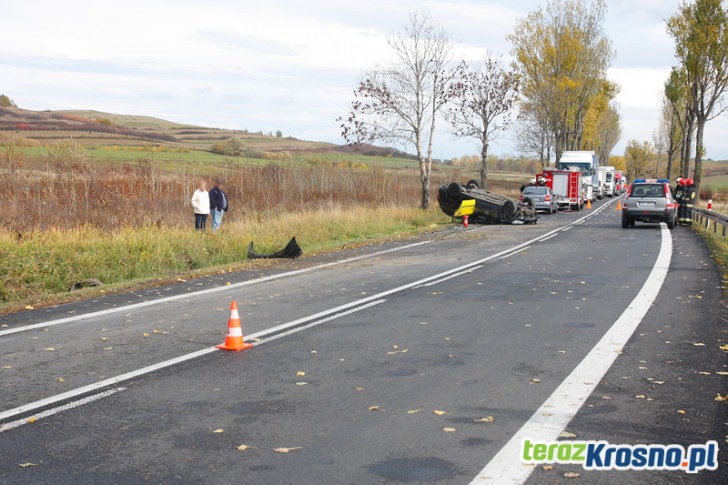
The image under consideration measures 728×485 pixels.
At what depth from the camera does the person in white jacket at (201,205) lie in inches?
761

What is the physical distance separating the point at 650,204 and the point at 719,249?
8.87 meters

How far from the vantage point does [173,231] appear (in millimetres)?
17875

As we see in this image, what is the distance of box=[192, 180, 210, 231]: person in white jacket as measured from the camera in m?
19.3

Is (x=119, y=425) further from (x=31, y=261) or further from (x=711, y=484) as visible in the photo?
(x=31, y=261)

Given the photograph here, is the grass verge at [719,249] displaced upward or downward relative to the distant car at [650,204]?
downward

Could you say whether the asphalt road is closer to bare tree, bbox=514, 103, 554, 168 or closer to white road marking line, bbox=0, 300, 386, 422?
white road marking line, bbox=0, 300, 386, 422

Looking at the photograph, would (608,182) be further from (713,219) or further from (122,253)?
(122,253)

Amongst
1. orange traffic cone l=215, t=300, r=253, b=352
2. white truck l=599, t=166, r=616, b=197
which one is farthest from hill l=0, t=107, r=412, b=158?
orange traffic cone l=215, t=300, r=253, b=352

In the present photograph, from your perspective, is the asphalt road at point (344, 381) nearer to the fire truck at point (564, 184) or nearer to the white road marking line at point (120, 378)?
the white road marking line at point (120, 378)

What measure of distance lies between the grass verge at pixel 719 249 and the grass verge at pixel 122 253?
32.5ft

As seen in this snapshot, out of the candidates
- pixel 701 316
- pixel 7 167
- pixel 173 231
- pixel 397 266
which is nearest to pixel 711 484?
pixel 701 316

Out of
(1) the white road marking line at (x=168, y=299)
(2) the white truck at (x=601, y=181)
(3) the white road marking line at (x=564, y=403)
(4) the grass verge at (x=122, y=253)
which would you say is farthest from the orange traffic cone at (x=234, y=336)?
(2) the white truck at (x=601, y=181)

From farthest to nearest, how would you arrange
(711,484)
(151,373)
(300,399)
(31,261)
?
(31,261)
(151,373)
(300,399)
(711,484)

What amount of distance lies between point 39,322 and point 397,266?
830 centimetres
